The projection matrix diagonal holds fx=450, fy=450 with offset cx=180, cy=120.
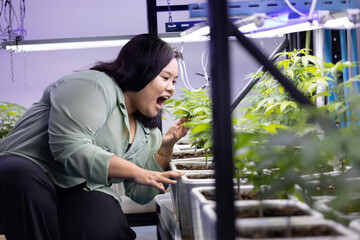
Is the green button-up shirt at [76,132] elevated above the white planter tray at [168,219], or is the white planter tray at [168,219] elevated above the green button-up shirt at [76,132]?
the green button-up shirt at [76,132]

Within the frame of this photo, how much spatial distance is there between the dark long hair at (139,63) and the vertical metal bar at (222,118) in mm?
1068

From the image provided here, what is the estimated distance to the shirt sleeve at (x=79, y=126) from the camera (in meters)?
1.33

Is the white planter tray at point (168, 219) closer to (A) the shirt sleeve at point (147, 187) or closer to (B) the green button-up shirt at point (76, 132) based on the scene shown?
(A) the shirt sleeve at point (147, 187)

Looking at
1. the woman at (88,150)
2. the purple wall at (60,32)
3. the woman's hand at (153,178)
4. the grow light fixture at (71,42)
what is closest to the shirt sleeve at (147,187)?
the woman at (88,150)

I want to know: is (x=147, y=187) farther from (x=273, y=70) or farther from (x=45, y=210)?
(x=273, y=70)

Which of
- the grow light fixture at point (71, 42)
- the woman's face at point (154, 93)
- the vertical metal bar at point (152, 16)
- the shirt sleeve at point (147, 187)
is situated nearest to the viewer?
the woman's face at point (154, 93)

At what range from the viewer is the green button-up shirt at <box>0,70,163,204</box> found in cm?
134

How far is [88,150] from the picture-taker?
133cm

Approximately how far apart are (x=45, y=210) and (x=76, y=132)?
257 millimetres

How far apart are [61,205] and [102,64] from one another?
553mm

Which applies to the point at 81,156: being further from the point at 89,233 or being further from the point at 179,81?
the point at 179,81

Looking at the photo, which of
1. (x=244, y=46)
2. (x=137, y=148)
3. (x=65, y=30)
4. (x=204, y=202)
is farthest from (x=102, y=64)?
(x=65, y=30)

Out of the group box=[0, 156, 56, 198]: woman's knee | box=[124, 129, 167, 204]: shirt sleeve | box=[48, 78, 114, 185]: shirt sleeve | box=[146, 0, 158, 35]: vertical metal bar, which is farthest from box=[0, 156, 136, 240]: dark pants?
box=[146, 0, 158, 35]: vertical metal bar

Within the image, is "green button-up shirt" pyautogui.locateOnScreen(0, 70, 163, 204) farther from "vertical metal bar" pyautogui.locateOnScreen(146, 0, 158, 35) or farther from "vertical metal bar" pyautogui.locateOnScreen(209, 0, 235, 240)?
"vertical metal bar" pyautogui.locateOnScreen(146, 0, 158, 35)
